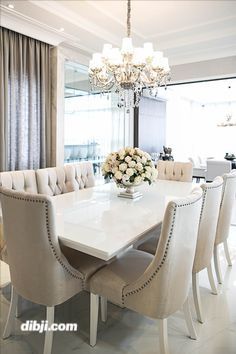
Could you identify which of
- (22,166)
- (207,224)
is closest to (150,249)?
(207,224)

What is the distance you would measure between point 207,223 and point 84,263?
3.02ft

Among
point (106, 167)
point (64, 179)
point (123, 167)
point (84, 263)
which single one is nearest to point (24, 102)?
point (64, 179)

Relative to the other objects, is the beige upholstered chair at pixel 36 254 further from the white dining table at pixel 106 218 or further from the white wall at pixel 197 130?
the white wall at pixel 197 130

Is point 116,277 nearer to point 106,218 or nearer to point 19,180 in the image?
point 106,218

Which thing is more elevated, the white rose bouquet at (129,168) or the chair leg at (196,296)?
the white rose bouquet at (129,168)

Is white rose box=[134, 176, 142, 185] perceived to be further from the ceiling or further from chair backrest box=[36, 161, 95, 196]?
the ceiling

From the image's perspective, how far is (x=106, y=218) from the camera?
1986 millimetres

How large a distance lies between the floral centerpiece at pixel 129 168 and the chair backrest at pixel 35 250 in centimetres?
100

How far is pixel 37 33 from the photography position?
3.51 metres

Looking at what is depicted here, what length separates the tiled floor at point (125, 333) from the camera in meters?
1.80

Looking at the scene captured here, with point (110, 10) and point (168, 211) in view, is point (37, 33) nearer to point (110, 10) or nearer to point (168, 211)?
point (110, 10)

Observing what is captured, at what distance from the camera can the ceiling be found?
10.1ft

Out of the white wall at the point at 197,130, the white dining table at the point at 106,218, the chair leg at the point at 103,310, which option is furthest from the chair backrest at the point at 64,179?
the white wall at the point at 197,130

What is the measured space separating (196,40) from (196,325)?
3748 millimetres
